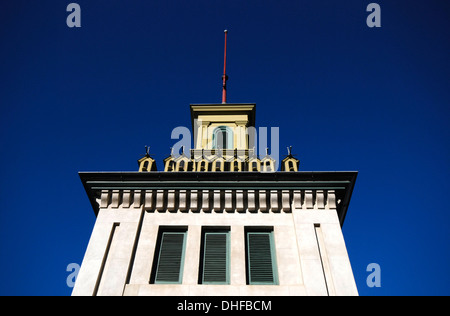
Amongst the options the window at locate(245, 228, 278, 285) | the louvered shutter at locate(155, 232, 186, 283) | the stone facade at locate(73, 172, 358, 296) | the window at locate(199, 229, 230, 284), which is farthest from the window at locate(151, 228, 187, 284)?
the window at locate(245, 228, 278, 285)

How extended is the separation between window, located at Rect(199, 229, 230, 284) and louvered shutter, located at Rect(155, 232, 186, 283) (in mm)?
853

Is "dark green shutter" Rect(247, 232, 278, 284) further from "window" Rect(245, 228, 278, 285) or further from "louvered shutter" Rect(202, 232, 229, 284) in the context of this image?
"louvered shutter" Rect(202, 232, 229, 284)

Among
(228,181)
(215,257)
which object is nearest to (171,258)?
(215,257)

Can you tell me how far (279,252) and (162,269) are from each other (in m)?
4.53

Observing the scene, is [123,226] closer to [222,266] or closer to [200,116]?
[222,266]

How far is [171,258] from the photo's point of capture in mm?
14320

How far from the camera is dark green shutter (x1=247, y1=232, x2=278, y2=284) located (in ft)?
44.8

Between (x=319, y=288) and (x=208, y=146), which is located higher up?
(x=208, y=146)

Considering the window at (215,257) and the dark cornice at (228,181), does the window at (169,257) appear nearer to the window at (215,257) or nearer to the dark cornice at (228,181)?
the window at (215,257)

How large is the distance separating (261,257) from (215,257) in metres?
1.79

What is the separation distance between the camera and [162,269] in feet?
45.8
